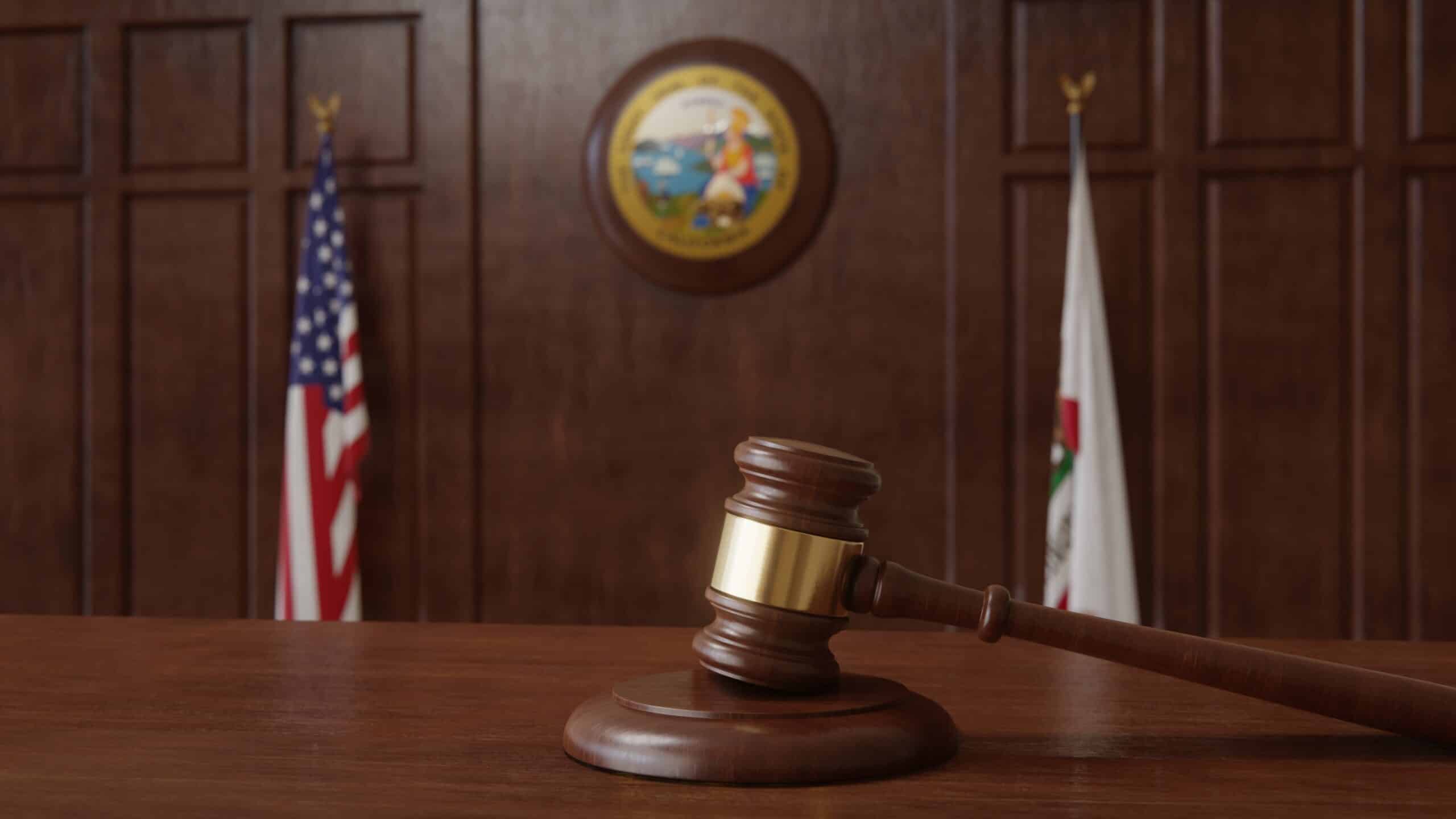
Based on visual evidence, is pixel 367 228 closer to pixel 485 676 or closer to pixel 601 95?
pixel 601 95

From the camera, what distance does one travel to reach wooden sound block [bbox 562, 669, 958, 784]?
2.05ft

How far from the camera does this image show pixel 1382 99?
409cm

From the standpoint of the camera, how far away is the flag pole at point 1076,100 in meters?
4.03

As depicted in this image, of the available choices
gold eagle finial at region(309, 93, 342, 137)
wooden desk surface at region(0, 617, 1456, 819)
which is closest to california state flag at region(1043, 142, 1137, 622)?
gold eagle finial at region(309, 93, 342, 137)

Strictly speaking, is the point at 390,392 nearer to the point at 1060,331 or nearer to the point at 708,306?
the point at 708,306

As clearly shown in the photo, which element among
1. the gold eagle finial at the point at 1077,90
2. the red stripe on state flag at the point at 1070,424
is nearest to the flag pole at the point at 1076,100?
the gold eagle finial at the point at 1077,90

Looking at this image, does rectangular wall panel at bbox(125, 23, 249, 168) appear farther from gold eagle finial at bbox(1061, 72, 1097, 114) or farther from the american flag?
gold eagle finial at bbox(1061, 72, 1097, 114)

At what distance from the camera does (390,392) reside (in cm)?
441

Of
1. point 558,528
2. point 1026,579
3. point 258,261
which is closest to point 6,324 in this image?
point 258,261

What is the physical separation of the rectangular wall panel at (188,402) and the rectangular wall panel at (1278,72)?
3.64m

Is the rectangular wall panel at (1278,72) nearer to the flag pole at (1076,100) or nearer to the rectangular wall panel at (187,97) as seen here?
the flag pole at (1076,100)

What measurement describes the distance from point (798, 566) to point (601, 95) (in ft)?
12.7

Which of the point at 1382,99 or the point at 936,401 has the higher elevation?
the point at 1382,99

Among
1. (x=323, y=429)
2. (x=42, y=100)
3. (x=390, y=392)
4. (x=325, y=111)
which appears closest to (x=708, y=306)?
(x=390, y=392)
